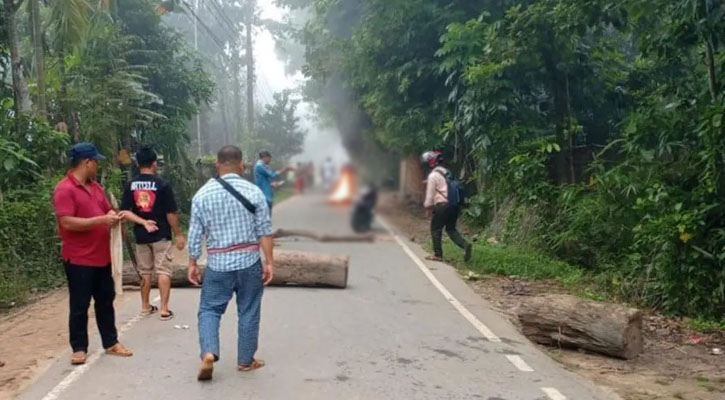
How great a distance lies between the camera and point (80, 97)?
12.9 meters

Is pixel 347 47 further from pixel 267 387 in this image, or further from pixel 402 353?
pixel 267 387

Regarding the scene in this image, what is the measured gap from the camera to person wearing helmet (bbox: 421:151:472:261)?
11.0 meters

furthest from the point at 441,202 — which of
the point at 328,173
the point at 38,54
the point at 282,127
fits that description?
the point at 328,173

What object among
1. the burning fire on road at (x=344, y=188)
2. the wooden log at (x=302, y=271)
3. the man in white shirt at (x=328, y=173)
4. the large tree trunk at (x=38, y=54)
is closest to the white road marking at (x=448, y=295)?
the burning fire on road at (x=344, y=188)

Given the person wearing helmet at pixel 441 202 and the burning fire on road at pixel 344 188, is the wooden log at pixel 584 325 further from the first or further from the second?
the person wearing helmet at pixel 441 202

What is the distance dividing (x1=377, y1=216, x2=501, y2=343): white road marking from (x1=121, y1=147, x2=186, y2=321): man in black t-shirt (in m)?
2.46

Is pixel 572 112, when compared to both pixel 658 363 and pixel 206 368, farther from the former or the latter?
pixel 206 368

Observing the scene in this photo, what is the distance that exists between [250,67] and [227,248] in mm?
3064

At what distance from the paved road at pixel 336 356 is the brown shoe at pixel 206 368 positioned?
2.5 inches

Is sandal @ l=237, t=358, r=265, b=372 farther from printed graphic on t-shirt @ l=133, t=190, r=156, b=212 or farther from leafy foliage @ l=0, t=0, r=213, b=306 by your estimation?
leafy foliage @ l=0, t=0, r=213, b=306

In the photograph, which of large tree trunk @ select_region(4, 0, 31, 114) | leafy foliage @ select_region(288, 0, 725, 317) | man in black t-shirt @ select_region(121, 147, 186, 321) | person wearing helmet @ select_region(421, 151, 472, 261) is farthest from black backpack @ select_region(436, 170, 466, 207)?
large tree trunk @ select_region(4, 0, 31, 114)

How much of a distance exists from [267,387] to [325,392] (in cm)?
43

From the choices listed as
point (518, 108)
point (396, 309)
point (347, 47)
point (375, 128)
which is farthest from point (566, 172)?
point (375, 128)

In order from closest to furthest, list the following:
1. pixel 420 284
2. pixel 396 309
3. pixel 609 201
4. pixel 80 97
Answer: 1. pixel 396 309
2. pixel 420 284
3. pixel 609 201
4. pixel 80 97
